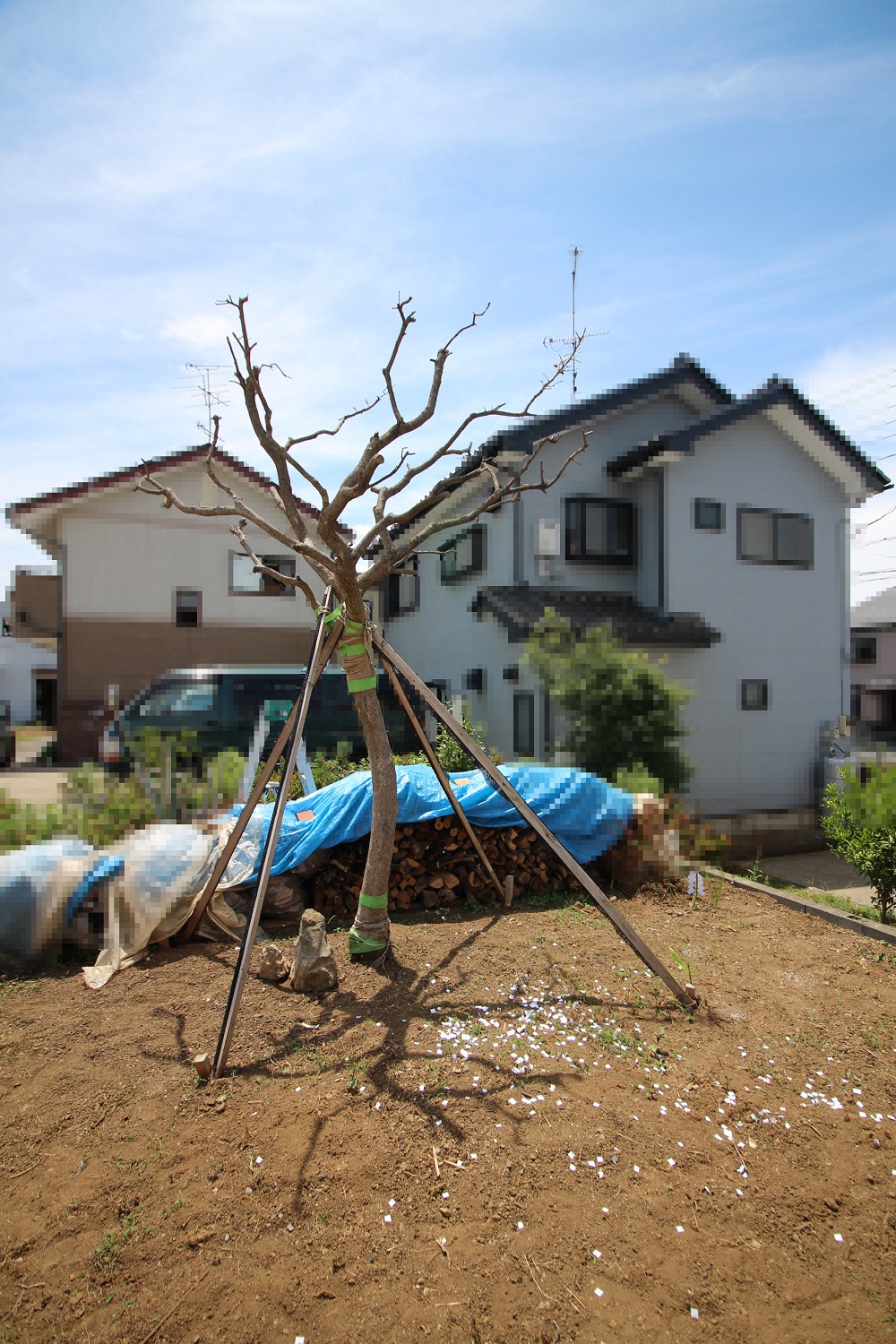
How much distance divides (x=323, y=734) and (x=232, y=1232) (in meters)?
7.01

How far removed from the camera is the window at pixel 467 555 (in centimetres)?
1170

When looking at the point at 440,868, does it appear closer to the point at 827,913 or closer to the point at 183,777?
the point at 183,777

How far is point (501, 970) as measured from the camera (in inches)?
170

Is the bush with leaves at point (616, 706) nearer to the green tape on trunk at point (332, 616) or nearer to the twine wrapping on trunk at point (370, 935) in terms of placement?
the twine wrapping on trunk at point (370, 935)

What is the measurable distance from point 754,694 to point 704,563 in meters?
2.26

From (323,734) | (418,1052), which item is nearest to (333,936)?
(418,1052)

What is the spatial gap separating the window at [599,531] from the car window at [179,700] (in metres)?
5.97

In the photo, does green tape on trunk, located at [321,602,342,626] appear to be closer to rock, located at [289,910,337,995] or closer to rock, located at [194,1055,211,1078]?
rock, located at [289,910,337,995]

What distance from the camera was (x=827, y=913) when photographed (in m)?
5.74

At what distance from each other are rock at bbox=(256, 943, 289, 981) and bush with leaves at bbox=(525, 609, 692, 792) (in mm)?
5016

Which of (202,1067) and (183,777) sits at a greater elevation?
(183,777)

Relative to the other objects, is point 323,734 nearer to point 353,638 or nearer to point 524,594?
point 524,594

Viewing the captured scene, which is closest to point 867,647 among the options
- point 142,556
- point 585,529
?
point 585,529

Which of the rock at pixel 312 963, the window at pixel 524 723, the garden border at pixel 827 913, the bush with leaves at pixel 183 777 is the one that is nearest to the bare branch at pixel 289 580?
the rock at pixel 312 963
